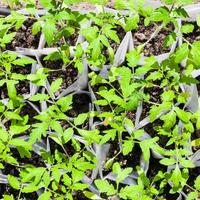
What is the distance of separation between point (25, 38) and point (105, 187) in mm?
605

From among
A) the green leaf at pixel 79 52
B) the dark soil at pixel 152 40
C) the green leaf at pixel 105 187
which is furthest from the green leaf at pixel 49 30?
the green leaf at pixel 105 187

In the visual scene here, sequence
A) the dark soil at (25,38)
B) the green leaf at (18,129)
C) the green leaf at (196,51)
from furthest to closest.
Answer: the dark soil at (25,38) → the green leaf at (18,129) → the green leaf at (196,51)

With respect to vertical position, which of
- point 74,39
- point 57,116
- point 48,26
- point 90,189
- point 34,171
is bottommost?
point 90,189

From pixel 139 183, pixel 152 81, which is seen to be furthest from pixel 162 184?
pixel 152 81

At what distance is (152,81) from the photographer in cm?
195

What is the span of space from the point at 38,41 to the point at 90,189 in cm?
54

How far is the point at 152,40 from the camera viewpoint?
1999 mm

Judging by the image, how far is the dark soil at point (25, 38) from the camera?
2043 millimetres

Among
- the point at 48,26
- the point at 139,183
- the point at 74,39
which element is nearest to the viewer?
the point at 48,26

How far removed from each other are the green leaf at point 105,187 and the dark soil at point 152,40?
0.46m

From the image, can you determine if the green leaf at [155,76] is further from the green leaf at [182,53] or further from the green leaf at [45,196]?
the green leaf at [45,196]

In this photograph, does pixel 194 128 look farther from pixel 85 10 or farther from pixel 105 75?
pixel 85 10

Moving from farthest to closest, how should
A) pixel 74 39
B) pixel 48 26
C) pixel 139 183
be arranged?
pixel 74 39
pixel 139 183
pixel 48 26

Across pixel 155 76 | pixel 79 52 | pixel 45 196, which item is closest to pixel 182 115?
pixel 155 76
